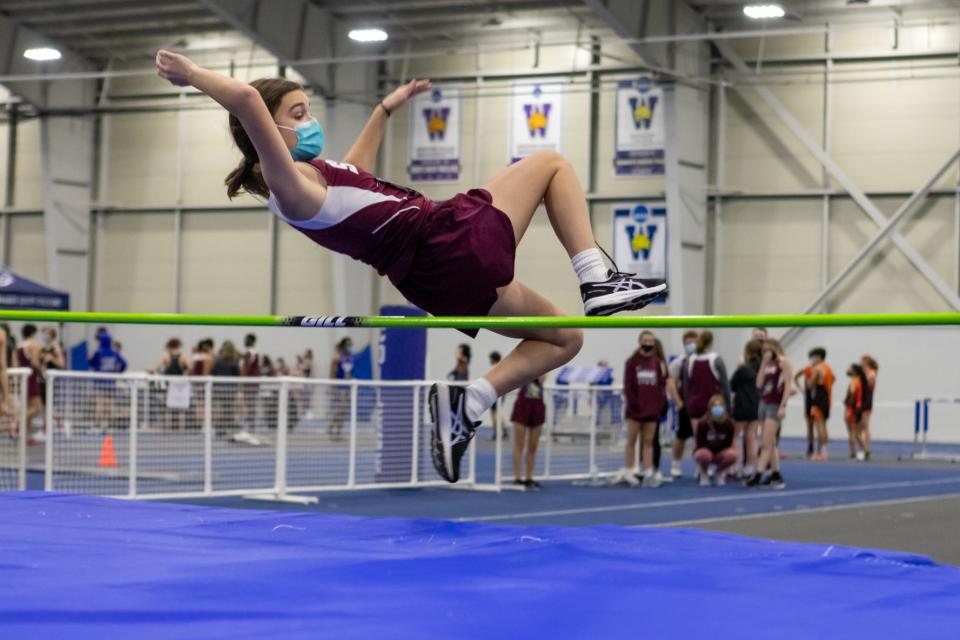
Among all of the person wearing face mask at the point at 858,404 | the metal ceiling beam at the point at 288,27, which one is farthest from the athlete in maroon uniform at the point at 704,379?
the metal ceiling beam at the point at 288,27

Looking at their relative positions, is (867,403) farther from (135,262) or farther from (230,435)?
(135,262)

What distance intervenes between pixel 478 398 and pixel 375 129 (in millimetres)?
982

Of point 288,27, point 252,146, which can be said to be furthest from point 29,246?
point 252,146

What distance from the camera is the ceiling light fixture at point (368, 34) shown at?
66.6 feet

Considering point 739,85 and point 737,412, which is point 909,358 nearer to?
point 739,85

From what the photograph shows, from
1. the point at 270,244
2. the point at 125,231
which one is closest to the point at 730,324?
the point at 270,244

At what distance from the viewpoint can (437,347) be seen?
22.7 m

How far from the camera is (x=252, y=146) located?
3.81 meters

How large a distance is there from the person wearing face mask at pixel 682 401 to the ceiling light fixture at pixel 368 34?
9.96 metres

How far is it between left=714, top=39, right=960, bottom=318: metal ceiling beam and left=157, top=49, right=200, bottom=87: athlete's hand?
55.7 ft

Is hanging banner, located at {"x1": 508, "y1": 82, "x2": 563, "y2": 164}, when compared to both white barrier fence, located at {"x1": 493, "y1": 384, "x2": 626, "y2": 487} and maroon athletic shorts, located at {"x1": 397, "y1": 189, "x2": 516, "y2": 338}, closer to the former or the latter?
white barrier fence, located at {"x1": 493, "y1": 384, "x2": 626, "y2": 487}

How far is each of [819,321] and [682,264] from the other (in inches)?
638

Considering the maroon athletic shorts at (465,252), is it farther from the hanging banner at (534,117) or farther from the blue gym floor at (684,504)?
the hanging banner at (534,117)

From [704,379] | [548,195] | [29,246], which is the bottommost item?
[704,379]
